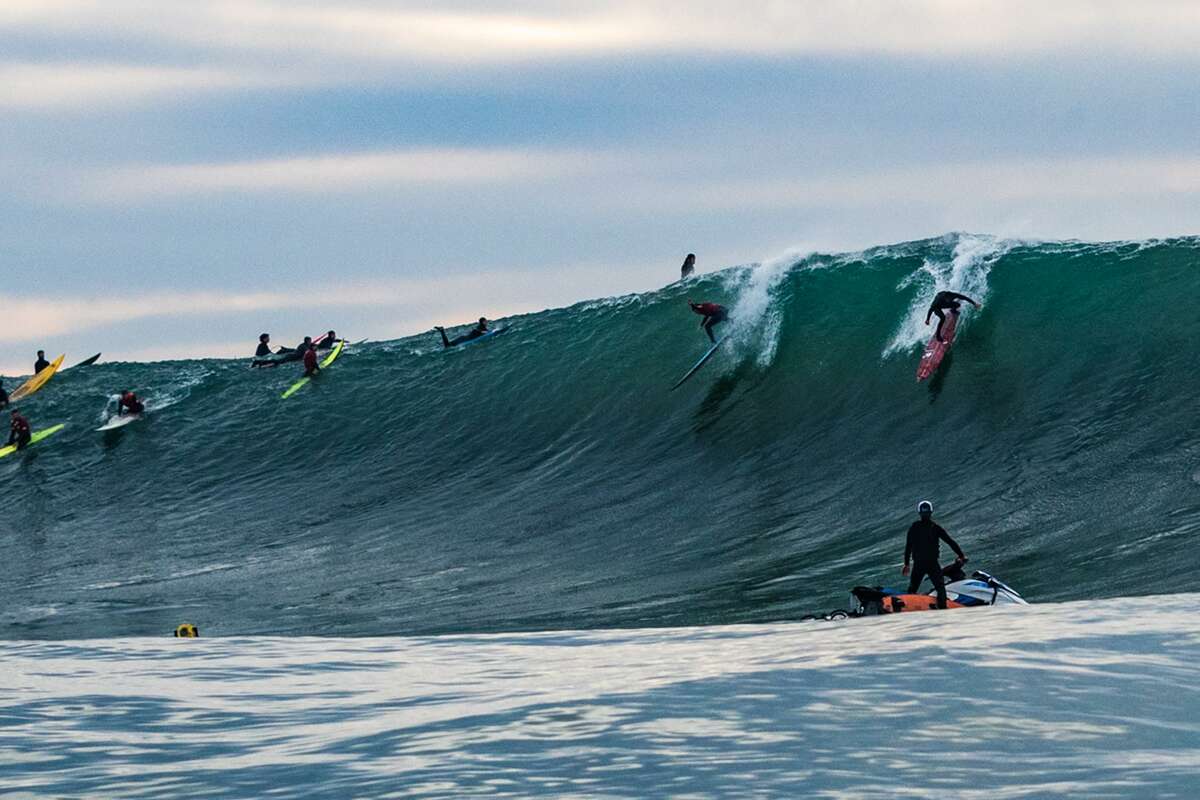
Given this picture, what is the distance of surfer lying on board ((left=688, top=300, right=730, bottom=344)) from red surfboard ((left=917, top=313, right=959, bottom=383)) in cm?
455

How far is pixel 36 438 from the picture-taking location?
33406 mm

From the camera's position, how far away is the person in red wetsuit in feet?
110

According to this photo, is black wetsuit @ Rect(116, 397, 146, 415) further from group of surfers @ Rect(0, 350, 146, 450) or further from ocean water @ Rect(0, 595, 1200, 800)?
ocean water @ Rect(0, 595, 1200, 800)

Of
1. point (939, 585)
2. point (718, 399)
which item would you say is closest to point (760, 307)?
point (718, 399)

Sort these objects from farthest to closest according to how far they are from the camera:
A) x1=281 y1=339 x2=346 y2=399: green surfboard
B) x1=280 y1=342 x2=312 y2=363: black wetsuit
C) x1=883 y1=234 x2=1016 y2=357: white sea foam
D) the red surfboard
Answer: x1=280 y1=342 x2=312 y2=363: black wetsuit
x1=281 y1=339 x2=346 y2=399: green surfboard
x1=883 y1=234 x2=1016 y2=357: white sea foam
the red surfboard

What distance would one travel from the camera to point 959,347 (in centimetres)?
2216

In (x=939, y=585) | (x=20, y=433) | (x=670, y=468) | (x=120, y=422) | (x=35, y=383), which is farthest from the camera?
(x=35, y=383)

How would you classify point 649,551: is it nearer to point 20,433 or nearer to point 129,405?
point 129,405

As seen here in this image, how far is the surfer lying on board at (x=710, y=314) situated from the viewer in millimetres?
26109

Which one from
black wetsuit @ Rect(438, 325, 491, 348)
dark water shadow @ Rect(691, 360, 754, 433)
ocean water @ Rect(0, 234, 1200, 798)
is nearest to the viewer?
ocean water @ Rect(0, 234, 1200, 798)

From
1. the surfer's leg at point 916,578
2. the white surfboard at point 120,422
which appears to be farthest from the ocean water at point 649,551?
the surfer's leg at point 916,578

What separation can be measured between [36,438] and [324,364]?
20.7 ft

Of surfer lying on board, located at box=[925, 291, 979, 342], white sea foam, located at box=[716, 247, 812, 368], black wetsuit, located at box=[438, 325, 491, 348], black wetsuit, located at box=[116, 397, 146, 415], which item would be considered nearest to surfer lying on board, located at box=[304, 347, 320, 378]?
black wetsuit, located at box=[438, 325, 491, 348]

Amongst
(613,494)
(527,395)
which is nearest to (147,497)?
(527,395)
